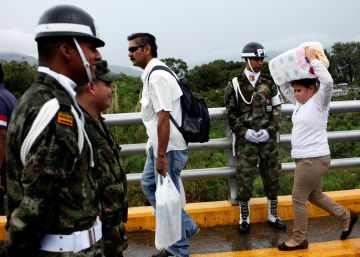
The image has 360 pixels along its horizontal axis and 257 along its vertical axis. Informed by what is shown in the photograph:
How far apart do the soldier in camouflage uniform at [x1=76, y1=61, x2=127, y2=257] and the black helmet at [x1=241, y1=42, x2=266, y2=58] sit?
6.90ft

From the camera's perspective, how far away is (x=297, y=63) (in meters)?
3.76

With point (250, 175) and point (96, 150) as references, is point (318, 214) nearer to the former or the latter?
point (250, 175)

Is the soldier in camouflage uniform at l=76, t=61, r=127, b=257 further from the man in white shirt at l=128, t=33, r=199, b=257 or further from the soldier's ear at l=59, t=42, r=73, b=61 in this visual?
the man in white shirt at l=128, t=33, r=199, b=257

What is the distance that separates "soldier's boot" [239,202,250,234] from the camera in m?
4.33

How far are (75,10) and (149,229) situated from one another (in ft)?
9.90

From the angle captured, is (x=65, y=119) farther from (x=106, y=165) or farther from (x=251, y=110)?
(x=251, y=110)

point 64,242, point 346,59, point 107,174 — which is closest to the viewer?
point 64,242

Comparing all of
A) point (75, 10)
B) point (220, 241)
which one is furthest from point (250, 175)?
point (75, 10)

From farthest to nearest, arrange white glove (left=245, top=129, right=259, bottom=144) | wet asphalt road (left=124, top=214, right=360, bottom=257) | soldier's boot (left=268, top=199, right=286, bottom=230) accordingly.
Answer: soldier's boot (left=268, top=199, right=286, bottom=230)
white glove (left=245, top=129, right=259, bottom=144)
wet asphalt road (left=124, top=214, right=360, bottom=257)

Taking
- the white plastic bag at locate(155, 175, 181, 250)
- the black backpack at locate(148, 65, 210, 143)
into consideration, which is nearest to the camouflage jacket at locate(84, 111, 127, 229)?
the white plastic bag at locate(155, 175, 181, 250)

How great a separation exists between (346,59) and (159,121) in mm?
59170

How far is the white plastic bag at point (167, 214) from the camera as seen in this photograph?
354 centimetres

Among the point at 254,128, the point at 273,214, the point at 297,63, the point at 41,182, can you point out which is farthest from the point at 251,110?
the point at 41,182

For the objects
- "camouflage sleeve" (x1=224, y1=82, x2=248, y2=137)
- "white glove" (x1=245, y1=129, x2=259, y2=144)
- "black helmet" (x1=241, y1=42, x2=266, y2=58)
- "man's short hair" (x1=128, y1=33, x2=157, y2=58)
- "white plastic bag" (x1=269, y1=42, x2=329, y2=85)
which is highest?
"man's short hair" (x1=128, y1=33, x2=157, y2=58)
